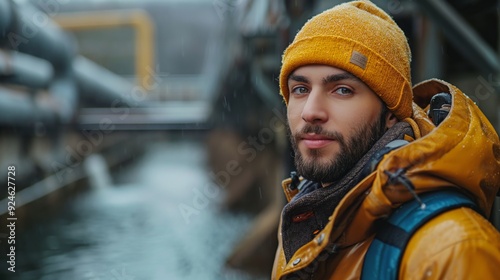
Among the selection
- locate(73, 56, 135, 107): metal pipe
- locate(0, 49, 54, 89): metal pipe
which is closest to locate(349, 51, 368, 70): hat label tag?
locate(0, 49, 54, 89): metal pipe

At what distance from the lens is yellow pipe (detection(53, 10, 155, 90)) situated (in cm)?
1625

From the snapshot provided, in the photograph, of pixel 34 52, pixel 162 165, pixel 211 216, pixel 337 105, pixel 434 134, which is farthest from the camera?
pixel 162 165

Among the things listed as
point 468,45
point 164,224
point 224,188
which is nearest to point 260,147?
point 224,188

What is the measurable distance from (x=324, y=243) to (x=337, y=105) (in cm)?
33

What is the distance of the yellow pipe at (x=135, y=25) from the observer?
16.2 m

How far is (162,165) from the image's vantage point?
22.2 metres

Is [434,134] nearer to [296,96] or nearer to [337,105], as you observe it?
[337,105]

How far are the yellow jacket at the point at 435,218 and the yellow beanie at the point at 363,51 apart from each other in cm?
11

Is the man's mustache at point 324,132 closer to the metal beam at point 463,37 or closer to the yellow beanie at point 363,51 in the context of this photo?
the yellow beanie at point 363,51

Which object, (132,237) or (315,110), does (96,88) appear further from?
(315,110)

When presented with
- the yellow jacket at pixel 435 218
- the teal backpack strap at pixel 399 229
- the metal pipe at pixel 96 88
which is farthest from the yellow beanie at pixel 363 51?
the metal pipe at pixel 96 88

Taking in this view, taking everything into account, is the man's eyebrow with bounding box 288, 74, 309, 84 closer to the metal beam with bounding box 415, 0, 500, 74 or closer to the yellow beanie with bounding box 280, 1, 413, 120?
the yellow beanie with bounding box 280, 1, 413, 120

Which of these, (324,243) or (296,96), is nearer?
(324,243)

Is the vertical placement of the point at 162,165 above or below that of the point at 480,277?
above
